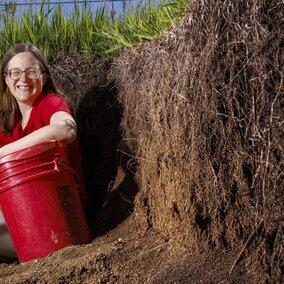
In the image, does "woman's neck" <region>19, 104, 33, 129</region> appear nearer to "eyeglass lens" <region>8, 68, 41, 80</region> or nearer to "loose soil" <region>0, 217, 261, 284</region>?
"eyeglass lens" <region>8, 68, 41, 80</region>

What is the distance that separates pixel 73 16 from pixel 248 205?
8.39 feet

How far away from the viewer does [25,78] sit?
409 centimetres

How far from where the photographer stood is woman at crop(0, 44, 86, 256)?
4.06m

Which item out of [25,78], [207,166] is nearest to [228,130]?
[207,166]

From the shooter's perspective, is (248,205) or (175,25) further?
(175,25)

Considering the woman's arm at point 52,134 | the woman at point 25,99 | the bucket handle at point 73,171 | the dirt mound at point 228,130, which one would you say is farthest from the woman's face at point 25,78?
the dirt mound at point 228,130

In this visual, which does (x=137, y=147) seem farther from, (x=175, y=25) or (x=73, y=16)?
(x=73, y=16)

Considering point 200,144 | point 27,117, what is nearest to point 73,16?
point 27,117

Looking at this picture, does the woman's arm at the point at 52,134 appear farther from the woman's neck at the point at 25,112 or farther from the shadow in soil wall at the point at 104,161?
the shadow in soil wall at the point at 104,161

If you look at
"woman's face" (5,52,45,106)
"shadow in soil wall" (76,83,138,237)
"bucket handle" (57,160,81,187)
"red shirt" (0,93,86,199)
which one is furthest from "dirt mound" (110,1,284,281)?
"woman's face" (5,52,45,106)

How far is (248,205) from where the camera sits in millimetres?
2926

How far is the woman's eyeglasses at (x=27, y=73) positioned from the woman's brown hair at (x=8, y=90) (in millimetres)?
51

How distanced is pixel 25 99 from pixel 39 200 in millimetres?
759

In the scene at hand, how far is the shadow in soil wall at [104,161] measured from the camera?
13.3 feet
